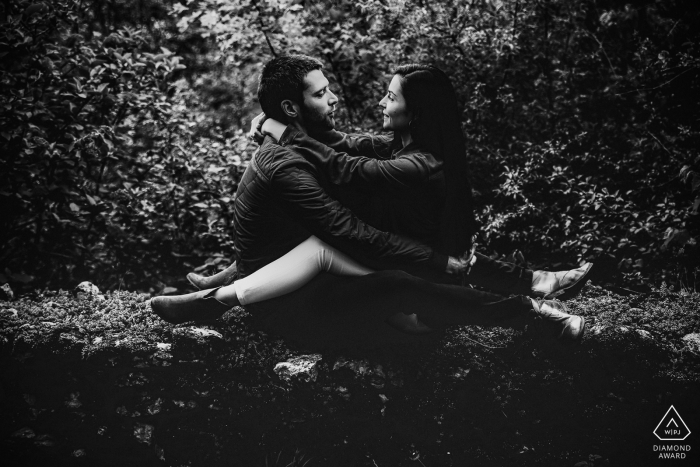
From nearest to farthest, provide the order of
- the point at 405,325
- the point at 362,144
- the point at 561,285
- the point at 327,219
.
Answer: the point at 327,219
the point at 405,325
the point at 362,144
the point at 561,285

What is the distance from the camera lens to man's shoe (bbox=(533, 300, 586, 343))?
10.6 feet

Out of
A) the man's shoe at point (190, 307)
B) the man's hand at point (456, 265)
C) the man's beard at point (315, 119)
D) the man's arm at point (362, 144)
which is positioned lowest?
the man's shoe at point (190, 307)

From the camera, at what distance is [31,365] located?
345cm

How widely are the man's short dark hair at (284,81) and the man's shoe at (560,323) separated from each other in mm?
1524

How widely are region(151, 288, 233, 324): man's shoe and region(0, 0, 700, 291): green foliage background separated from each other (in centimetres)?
152

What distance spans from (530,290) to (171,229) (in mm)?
2816

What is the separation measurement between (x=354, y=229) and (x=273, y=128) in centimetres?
64

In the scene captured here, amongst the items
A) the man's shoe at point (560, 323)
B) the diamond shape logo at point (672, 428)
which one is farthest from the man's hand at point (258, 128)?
the diamond shape logo at point (672, 428)

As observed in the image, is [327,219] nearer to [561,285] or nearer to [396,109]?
[396,109]

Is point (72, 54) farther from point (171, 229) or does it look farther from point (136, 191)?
point (171, 229)

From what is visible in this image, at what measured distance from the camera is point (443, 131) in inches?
130

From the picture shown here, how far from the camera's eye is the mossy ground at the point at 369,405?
328 cm

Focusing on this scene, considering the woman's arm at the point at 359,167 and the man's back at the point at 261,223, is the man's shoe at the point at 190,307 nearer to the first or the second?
the man's back at the point at 261,223

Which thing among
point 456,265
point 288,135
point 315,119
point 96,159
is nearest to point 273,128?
point 288,135
